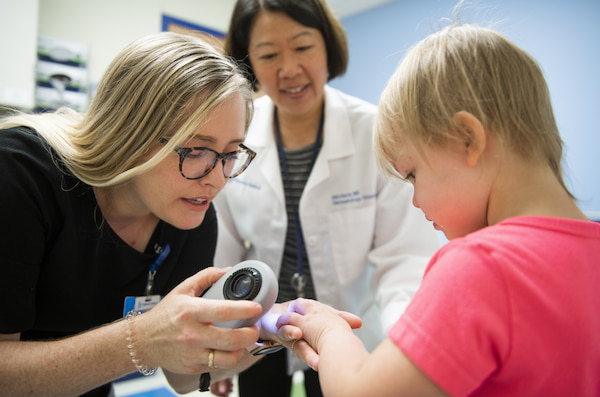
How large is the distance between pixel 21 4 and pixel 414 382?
291 cm

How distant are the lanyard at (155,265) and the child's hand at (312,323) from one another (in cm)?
37

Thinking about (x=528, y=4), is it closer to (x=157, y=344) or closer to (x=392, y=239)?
(x=392, y=239)

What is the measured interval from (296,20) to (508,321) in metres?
1.10

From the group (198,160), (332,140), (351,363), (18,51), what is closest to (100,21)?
(18,51)

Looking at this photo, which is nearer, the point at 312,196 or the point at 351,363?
the point at 351,363

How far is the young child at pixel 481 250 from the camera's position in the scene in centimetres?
52

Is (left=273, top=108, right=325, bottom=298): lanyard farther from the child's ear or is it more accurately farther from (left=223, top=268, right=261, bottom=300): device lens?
the child's ear

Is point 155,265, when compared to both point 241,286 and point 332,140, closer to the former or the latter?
point 241,286

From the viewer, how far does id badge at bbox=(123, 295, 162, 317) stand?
93 cm

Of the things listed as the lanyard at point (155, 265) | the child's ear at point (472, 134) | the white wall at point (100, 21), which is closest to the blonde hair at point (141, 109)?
the lanyard at point (155, 265)

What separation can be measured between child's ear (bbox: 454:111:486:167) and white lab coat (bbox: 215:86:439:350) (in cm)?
60

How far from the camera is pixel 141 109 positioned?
86 cm

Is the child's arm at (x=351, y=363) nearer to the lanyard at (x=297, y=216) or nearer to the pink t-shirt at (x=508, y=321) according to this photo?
the pink t-shirt at (x=508, y=321)

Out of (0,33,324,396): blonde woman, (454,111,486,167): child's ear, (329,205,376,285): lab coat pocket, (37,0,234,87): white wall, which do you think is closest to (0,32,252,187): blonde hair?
(0,33,324,396): blonde woman
